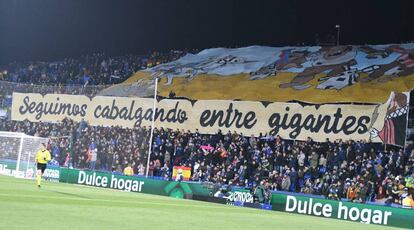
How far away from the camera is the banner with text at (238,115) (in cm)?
3098

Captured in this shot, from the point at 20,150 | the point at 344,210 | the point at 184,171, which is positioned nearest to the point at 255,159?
the point at 184,171

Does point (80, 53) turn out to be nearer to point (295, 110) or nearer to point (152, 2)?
point (152, 2)

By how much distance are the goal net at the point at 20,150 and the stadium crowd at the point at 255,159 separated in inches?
16.1

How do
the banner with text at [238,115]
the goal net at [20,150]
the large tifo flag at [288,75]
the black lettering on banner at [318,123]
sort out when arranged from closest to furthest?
1. the banner with text at [238,115]
2. the goal net at [20,150]
3. the black lettering on banner at [318,123]
4. the large tifo flag at [288,75]

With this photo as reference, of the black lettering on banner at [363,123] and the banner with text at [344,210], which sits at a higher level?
the black lettering on banner at [363,123]

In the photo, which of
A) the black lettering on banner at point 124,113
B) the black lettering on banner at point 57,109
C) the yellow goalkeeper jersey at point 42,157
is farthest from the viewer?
the black lettering on banner at point 57,109

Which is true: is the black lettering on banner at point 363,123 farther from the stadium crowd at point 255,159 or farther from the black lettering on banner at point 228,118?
the black lettering on banner at point 228,118

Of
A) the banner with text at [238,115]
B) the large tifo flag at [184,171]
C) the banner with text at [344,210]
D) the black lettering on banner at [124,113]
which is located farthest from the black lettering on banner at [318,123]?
the black lettering on banner at [124,113]

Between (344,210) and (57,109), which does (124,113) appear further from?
(344,210)

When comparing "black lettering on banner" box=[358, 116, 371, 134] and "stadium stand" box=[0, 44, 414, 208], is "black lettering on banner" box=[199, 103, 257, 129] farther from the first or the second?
"black lettering on banner" box=[358, 116, 371, 134]

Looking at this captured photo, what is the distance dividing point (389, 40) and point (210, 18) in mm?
12889

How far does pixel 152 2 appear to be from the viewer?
2045 inches

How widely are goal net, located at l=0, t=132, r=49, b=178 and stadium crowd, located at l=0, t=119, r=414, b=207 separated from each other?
16.1 inches

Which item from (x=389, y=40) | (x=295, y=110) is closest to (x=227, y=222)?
(x=295, y=110)
